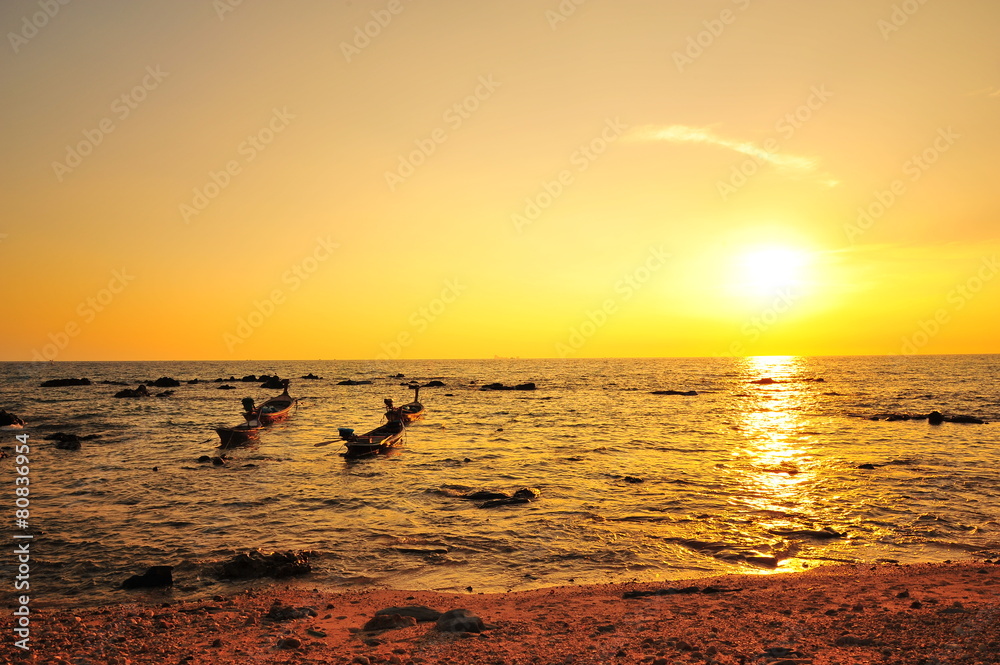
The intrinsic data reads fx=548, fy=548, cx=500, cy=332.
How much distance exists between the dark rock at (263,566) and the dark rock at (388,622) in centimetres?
473

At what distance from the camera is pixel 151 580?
520 inches

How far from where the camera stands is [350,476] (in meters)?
27.3

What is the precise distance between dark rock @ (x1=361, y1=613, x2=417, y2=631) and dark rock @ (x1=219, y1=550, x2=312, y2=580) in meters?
4.73

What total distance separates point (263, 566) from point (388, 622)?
18.2ft

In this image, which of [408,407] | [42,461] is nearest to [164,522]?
[42,461]

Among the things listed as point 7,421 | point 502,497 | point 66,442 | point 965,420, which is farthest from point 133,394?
point 965,420

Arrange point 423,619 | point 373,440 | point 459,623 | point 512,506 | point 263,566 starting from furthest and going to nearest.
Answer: point 373,440 → point 512,506 → point 263,566 → point 423,619 → point 459,623

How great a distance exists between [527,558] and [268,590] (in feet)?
21.5

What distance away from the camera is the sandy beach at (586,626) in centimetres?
816

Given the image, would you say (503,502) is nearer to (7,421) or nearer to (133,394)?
(7,421)

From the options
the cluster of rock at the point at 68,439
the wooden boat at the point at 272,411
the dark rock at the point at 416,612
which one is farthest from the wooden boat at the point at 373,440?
the dark rock at the point at 416,612

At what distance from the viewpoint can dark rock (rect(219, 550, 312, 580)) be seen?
1360 centimetres

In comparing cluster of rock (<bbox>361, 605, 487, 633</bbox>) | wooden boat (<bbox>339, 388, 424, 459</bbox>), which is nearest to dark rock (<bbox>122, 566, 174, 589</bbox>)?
cluster of rock (<bbox>361, 605, 487, 633</bbox>)

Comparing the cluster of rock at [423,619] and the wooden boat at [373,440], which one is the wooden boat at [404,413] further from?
the cluster of rock at [423,619]
